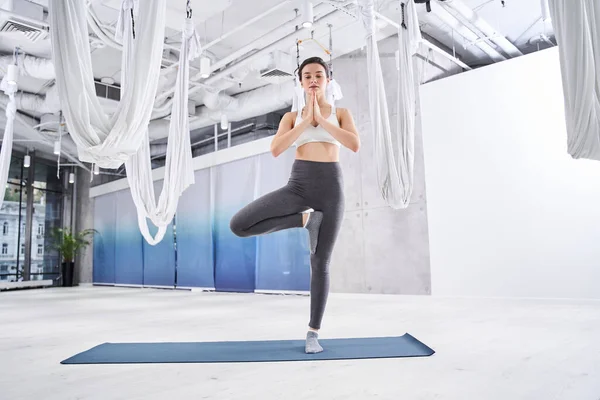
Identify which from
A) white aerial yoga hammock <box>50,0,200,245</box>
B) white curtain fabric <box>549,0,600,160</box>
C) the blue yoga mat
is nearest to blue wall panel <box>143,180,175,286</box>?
white aerial yoga hammock <box>50,0,200,245</box>

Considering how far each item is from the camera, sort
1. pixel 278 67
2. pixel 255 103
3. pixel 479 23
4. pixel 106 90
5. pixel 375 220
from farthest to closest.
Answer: pixel 255 103 < pixel 106 90 < pixel 375 220 < pixel 278 67 < pixel 479 23

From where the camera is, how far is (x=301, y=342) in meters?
2.42

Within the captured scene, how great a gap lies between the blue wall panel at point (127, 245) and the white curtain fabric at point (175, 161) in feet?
21.5

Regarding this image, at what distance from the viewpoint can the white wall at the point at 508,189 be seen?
16.3 ft

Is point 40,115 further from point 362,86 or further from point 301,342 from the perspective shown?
point 301,342

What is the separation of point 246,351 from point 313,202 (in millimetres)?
771

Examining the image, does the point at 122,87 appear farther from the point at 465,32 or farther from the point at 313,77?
the point at 465,32

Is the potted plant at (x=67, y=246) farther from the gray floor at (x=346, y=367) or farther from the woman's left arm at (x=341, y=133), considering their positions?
the woman's left arm at (x=341, y=133)

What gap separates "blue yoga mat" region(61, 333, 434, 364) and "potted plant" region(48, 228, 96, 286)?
10.5 metres

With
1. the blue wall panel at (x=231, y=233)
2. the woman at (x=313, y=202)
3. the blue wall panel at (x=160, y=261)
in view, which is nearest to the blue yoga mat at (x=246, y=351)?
the woman at (x=313, y=202)

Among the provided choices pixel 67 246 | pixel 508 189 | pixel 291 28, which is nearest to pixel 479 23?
pixel 508 189

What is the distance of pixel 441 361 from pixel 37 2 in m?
5.91

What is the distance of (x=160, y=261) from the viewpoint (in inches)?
393

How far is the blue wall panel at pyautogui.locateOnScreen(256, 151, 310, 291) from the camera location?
7.12 m
